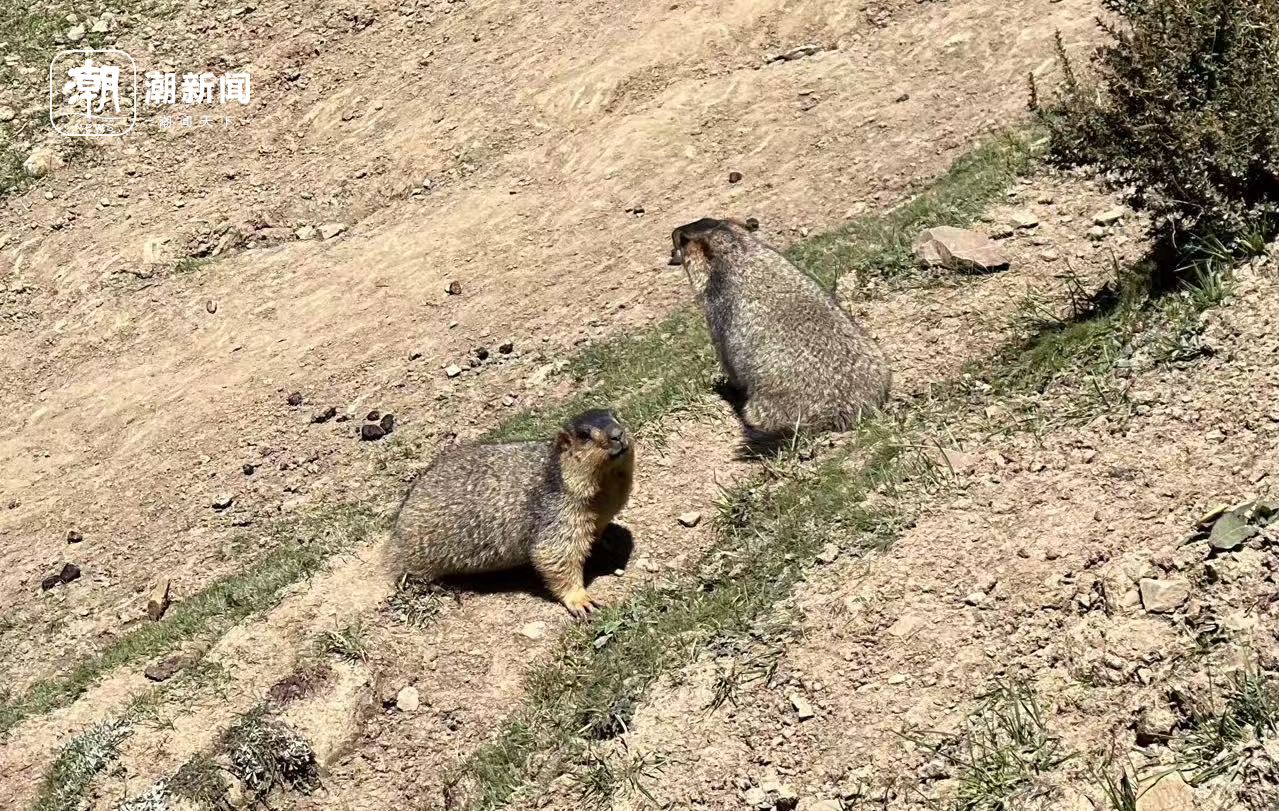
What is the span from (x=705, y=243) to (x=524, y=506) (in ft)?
→ 10.1

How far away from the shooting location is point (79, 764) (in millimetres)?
8984

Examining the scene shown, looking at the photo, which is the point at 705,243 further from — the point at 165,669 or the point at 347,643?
the point at 165,669

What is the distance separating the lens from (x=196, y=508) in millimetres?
12914

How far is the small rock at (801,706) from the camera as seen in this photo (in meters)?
6.87

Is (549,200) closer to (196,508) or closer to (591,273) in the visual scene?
Answer: (591,273)

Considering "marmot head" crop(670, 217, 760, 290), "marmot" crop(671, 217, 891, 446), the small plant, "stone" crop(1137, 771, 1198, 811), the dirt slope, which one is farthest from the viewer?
the dirt slope

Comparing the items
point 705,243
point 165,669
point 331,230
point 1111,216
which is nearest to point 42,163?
point 331,230

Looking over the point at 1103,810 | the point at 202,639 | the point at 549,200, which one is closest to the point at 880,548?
the point at 1103,810

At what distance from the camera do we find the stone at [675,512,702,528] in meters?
9.48

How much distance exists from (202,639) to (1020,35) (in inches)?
450

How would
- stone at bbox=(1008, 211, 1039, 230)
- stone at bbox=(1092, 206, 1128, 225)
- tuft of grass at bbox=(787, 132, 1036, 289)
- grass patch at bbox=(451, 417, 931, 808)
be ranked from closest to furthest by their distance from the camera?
grass patch at bbox=(451, 417, 931, 808)
stone at bbox=(1092, 206, 1128, 225)
stone at bbox=(1008, 211, 1039, 230)
tuft of grass at bbox=(787, 132, 1036, 289)

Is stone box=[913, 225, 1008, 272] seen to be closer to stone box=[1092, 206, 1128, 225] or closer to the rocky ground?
the rocky ground

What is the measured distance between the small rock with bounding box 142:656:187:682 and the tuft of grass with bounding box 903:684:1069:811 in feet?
19.8

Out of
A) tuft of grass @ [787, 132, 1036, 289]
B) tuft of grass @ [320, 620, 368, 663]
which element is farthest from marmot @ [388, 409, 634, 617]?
tuft of grass @ [787, 132, 1036, 289]
